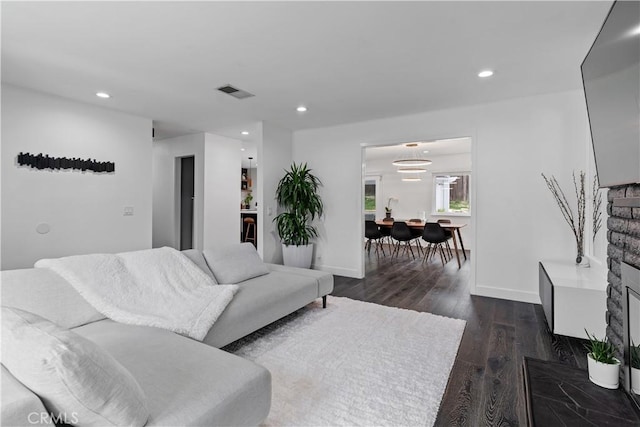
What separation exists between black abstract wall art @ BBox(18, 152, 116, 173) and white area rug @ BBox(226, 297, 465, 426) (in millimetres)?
3073

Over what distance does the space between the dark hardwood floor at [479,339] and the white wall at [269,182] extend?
1185 millimetres

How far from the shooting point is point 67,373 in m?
0.87

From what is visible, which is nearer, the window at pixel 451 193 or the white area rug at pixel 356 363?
the white area rug at pixel 356 363

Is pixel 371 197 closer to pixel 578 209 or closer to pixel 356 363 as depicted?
pixel 578 209

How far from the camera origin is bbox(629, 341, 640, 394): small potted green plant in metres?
1.43

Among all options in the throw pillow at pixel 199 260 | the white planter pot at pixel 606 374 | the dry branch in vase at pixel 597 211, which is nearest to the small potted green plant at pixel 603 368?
the white planter pot at pixel 606 374

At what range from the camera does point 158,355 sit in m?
1.54

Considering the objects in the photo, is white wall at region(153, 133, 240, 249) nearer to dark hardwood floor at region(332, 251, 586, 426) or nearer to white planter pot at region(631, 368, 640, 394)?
dark hardwood floor at region(332, 251, 586, 426)

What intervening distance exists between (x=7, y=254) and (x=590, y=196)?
619cm

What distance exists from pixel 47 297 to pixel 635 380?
3.12 m

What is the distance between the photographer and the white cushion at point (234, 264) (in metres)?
2.92

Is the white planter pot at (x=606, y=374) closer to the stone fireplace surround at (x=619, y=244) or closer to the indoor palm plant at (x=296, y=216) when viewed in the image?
the stone fireplace surround at (x=619, y=244)

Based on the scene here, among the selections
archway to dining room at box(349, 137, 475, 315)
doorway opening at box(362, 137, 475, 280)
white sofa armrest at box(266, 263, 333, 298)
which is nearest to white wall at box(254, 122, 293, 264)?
archway to dining room at box(349, 137, 475, 315)

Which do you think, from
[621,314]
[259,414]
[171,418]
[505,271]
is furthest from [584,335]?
[171,418]
